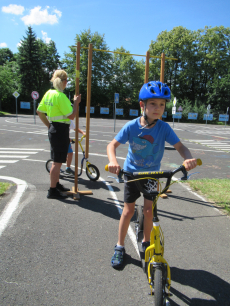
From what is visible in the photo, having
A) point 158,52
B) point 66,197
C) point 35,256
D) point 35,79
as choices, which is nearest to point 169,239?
point 35,256

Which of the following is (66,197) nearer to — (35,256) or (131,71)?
(35,256)

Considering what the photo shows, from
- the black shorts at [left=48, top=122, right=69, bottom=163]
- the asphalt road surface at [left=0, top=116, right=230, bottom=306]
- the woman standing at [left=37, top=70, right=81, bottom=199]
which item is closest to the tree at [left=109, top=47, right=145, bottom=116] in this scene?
the woman standing at [left=37, top=70, right=81, bottom=199]

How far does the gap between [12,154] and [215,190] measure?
688 cm

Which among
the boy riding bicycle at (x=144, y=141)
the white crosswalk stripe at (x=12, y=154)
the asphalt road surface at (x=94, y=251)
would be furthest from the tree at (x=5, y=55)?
the boy riding bicycle at (x=144, y=141)

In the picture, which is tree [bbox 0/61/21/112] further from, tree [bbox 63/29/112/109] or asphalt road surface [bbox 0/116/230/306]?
asphalt road surface [bbox 0/116/230/306]

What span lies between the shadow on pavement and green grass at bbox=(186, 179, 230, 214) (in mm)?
1970

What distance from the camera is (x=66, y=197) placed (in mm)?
4648

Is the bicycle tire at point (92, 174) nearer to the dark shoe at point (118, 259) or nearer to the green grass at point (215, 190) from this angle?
the green grass at point (215, 190)

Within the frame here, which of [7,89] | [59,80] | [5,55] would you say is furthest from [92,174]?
[5,55]

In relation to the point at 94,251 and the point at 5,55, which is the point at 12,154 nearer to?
the point at 94,251

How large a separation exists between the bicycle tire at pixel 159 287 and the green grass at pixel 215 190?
107 inches

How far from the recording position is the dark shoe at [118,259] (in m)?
2.62

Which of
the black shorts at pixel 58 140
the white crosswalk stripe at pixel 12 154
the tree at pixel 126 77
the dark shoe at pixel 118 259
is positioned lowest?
the dark shoe at pixel 118 259

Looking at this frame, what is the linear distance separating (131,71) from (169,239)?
4999cm
